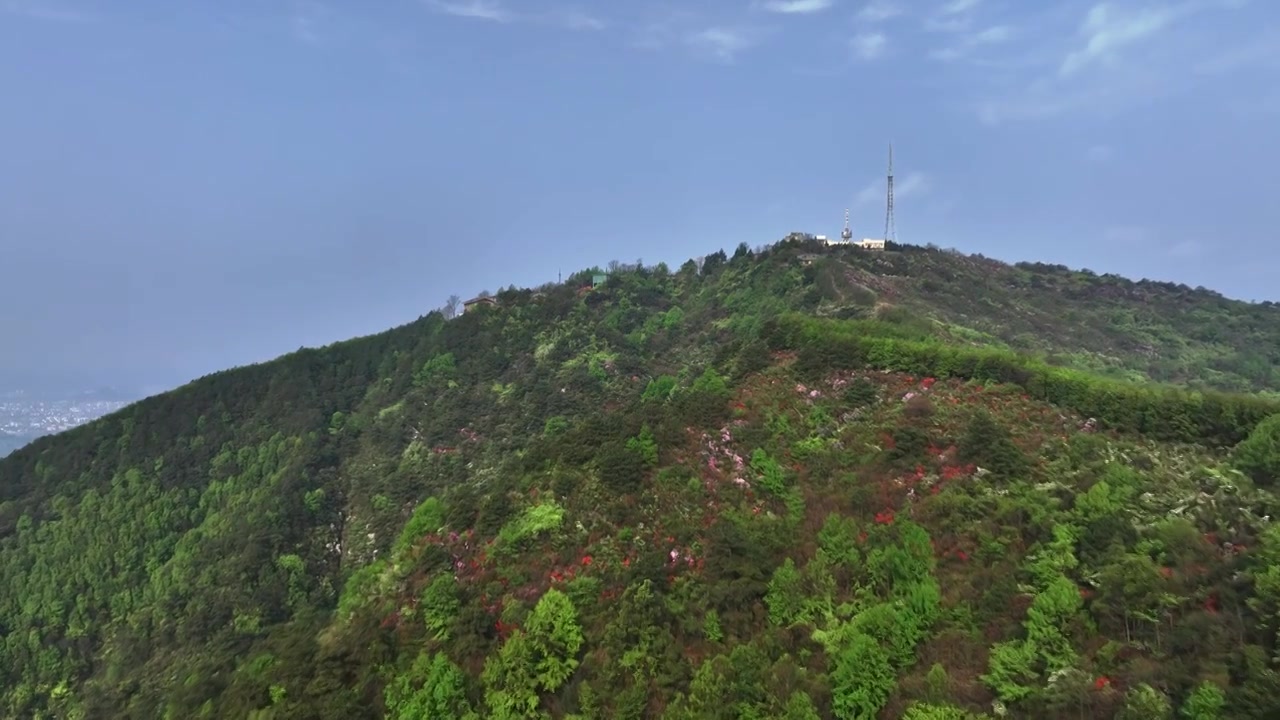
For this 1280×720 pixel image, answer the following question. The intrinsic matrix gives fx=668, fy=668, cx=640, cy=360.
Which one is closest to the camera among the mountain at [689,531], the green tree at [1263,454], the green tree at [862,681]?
the green tree at [862,681]

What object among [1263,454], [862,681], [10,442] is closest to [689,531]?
[862,681]

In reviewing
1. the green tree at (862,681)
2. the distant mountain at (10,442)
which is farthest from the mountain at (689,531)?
the distant mountain at (10,442)

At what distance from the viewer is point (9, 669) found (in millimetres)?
41094

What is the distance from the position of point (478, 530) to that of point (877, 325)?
79.1 feet

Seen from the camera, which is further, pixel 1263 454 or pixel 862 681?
pixel 1263 454

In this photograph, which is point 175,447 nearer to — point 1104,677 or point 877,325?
point 877,325

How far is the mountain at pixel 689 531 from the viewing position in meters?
16.4

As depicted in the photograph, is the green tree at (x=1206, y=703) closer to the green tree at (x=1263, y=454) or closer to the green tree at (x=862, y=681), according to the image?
the green tree at (x=862, y=681)

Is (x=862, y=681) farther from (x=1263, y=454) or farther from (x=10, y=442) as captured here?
(x=10, y=442)

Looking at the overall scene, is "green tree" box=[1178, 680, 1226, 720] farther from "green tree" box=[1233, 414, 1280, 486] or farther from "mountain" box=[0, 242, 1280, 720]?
"green tree" box=[1233, 414, 1280, 486]

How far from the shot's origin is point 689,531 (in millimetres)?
24438

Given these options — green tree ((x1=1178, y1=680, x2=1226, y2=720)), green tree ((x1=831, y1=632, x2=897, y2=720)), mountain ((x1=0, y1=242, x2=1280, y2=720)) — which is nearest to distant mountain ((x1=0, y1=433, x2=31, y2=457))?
mountain ((x1=0, y1=242, x2=1280, y2=720))

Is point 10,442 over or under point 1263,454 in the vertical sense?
over

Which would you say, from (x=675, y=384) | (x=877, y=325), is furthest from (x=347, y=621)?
(x=877, y=325)
